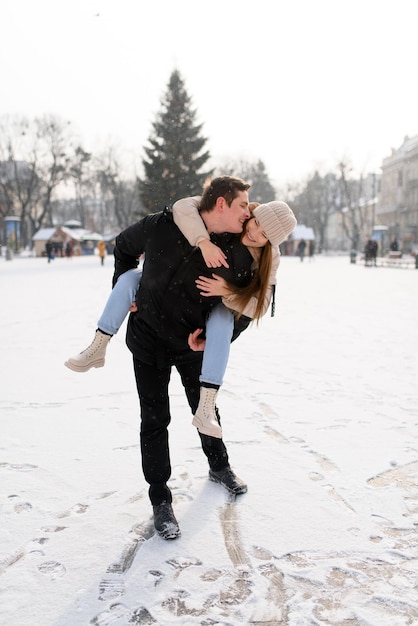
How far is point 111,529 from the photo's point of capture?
2857 mm

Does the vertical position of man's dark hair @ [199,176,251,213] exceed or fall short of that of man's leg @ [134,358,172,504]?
it exceeds it

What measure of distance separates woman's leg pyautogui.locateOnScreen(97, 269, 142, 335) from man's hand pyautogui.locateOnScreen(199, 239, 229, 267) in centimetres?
50

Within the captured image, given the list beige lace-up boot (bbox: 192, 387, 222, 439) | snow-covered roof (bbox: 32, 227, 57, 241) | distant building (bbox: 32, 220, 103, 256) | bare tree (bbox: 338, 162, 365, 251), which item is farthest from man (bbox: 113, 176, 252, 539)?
bare tree (bbox: 338, 162, 365, 251)

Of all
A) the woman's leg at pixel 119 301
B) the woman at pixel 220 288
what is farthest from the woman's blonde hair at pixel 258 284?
the woman's leg at pixel 119 301

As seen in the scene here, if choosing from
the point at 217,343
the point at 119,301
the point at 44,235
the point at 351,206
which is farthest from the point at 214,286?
the point at 351,206

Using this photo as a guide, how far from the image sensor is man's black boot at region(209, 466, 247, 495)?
3.27 metres

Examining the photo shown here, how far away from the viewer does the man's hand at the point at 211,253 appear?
2516 millimetres

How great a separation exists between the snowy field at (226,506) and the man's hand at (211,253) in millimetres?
1358

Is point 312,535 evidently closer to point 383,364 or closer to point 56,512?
point 56,512

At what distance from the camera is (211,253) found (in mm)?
2516

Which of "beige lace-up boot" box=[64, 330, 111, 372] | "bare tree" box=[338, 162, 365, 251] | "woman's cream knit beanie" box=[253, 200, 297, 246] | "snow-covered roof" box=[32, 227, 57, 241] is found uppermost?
"bare tree" box=[338, 162, 365, 251]

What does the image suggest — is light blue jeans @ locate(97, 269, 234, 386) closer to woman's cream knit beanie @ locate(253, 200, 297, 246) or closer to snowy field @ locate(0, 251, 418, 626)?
woman's cream knit beanie @ locate(253, 200, 297, 246)

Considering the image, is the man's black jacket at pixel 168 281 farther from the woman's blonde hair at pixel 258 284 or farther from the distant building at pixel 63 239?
the distant building at pixel 63 239

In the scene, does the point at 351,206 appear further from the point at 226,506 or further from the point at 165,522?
the point at 165,522
